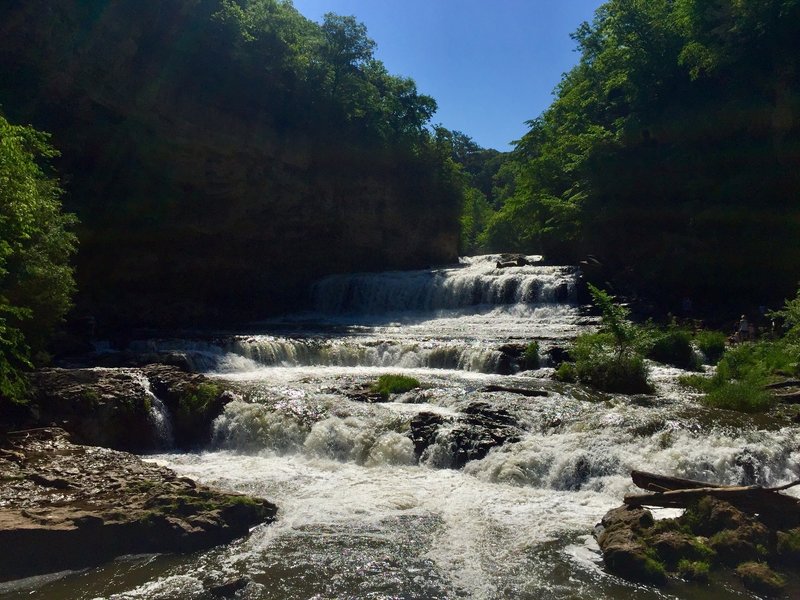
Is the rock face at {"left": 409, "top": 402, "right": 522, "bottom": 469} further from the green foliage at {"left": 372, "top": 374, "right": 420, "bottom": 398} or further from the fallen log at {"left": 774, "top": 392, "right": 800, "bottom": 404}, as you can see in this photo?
the fallen log at {"left": 774, "top": 392, "right": 800, "bottom": 404}

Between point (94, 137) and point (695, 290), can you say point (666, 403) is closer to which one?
point (695, 290)

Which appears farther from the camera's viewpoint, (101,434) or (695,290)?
(695,290)

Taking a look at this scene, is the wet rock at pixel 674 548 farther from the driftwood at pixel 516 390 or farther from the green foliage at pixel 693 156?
the green foliage at pixel 693 156

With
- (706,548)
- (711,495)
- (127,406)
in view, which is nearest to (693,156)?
(711,495)

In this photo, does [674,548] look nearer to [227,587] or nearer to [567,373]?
[227,587]

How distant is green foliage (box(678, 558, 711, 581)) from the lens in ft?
20.7

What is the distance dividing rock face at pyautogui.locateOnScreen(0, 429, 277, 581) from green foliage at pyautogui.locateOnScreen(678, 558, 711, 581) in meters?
4.97

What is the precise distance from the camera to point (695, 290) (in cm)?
2538

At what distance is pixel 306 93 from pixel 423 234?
12.6 m

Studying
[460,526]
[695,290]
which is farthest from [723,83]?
[460,526]

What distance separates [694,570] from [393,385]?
869 centimetres

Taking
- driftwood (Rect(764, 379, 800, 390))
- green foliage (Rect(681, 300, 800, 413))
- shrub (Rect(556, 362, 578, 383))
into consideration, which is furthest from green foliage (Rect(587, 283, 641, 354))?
driftwood (Rect(764, 379, 800, 390))

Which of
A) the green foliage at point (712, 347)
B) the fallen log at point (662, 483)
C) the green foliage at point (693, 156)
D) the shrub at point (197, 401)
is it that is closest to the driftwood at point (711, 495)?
the fallen log at point (662, 483)

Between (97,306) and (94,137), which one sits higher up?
(94,137)
